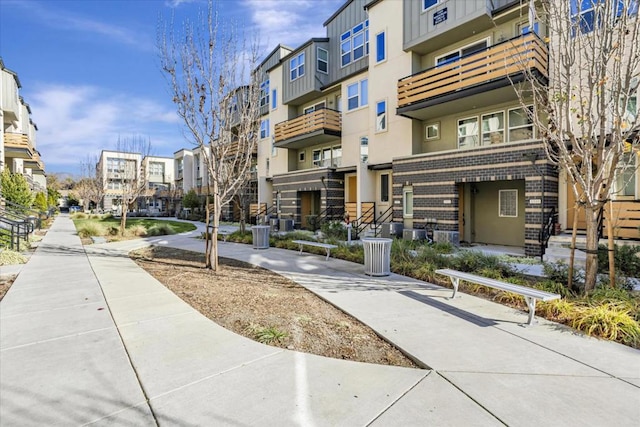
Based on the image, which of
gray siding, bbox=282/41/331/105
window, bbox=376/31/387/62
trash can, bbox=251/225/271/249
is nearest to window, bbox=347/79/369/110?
window, bbox=376/31/387/62

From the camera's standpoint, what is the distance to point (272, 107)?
25703 millimetres

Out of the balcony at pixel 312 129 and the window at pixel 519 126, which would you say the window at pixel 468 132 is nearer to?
the window at pixel 519 126

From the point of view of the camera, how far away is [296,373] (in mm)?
3348

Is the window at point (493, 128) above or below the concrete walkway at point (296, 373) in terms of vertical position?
above

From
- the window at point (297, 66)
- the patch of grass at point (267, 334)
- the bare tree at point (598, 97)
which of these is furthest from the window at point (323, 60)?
the patch of grass at point (267, 334)

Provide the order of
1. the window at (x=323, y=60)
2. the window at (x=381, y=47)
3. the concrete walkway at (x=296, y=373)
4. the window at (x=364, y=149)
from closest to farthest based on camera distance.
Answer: the concrete walkway at (x=296, y=373) < the window at (x=381, y=47) < the window at (x=364, y=149) < the window at (x=323, y=60)

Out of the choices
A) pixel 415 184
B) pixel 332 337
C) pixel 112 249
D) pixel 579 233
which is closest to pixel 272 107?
pixel 415 184

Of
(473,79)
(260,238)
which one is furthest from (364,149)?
(260,238)

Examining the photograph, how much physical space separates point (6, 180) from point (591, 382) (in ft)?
96.3

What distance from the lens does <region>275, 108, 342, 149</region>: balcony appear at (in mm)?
19359

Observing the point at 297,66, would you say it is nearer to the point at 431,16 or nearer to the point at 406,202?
the point at 431,16

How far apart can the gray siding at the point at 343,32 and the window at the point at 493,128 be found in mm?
7462

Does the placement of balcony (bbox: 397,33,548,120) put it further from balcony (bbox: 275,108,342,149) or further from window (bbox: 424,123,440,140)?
balcony (bbox: 275,108,342,149)

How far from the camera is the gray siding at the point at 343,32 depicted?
18906 millimetres
